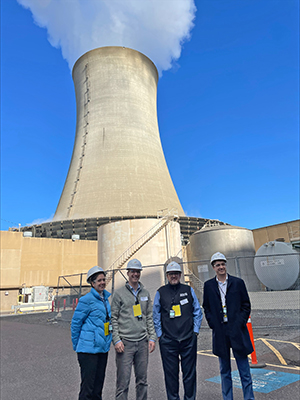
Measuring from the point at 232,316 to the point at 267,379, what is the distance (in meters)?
1.57

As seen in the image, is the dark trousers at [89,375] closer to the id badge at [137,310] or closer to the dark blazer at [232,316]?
the id badge at [137,310]

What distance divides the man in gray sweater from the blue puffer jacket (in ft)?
0.55

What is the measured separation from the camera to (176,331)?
9.29 feet

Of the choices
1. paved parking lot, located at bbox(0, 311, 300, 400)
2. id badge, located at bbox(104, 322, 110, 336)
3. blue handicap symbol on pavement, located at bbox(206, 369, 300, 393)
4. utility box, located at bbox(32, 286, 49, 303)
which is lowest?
blue handicap symbol on pavement, located at bbox(206, 369, 300, 393)

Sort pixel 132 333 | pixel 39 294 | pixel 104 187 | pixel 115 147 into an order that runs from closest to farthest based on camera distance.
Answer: pixel 132 333
pixel 39 294
pixel 104 187
pixel 115 147

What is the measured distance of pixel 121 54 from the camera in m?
24.0

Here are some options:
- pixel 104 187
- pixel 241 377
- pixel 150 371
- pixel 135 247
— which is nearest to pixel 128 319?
pixel 241 377

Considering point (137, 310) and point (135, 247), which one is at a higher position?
point (135, 247)

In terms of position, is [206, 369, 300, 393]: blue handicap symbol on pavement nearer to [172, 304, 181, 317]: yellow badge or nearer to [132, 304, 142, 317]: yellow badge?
[172, 304, 181, 317]: yellow badge

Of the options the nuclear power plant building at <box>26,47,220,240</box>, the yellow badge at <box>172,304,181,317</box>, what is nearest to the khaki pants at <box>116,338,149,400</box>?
the yellow badge at <box>172,304,181,317</box>

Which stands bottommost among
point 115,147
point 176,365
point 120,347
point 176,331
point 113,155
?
point 176,365

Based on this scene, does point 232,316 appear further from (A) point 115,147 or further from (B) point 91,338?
(A) point 115,147

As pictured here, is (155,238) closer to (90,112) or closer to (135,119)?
(135,119)

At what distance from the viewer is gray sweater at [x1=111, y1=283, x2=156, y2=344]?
2.87 metres
